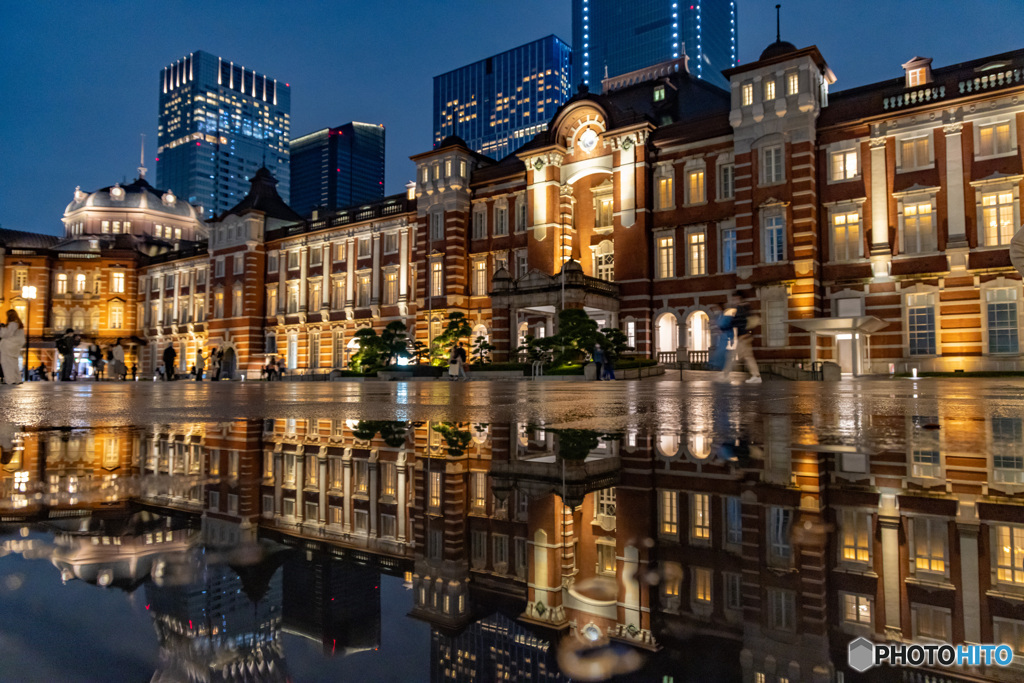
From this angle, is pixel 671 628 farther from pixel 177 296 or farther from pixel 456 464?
pixel 177 296

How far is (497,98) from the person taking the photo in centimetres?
13488

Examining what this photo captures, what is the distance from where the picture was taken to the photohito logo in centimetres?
94

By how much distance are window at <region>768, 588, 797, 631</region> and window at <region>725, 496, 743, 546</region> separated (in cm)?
36

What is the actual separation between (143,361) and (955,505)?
6241cm

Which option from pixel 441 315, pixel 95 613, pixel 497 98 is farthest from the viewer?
pixel 497 98

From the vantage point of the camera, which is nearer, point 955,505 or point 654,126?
point 955,505

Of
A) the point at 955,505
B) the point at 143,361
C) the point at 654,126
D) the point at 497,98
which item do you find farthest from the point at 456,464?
the point at 497,98

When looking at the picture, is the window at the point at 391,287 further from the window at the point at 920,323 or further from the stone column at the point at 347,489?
the stone column at the point at 347,489

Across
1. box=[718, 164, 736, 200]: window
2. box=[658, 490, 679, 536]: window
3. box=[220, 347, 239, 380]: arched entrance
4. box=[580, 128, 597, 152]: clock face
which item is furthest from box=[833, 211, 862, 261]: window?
box=[220, 347, 239, 380]: arched entrance

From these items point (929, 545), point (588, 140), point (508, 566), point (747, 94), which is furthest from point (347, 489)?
point (588, 140)

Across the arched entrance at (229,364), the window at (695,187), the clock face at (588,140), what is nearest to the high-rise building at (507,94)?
the arched entrance at (229,364)

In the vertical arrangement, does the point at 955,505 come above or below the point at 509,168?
below

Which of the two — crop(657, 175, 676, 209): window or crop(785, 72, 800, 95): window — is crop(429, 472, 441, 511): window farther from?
crop(657, 175, 676, 209): window

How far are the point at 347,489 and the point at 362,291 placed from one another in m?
40.0
